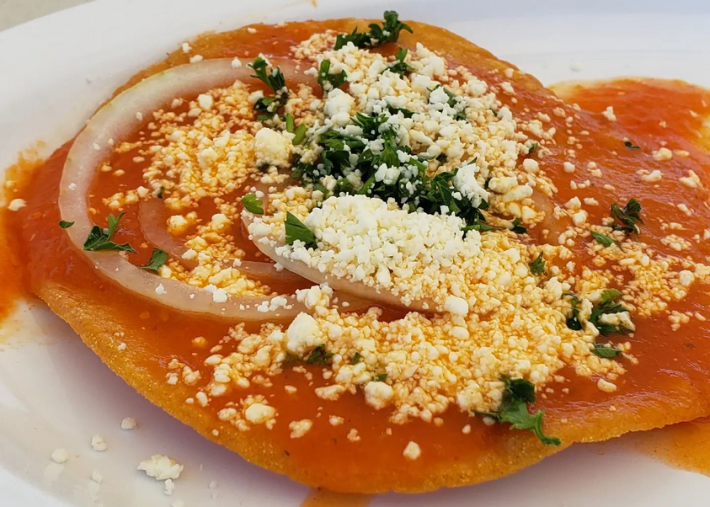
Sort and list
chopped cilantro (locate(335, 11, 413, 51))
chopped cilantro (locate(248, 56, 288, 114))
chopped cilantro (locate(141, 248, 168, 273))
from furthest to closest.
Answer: chopped cilantro (locate(335, 11, 413, 51)), chopped cilantro (locate(248, 56, 288, 114)), chopped cilantro (locate(141, 248, 168, 273))

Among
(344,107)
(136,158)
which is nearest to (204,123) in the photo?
(136,158)

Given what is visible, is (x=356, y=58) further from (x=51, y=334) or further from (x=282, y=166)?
(x=51, y=334)

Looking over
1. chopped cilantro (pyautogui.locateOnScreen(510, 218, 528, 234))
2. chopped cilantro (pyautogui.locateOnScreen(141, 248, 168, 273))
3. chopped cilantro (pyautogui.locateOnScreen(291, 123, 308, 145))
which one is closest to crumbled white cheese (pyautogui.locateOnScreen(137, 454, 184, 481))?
chopped cilantro (pyautogui.locateOnScreen(141, 248, 168, 273))

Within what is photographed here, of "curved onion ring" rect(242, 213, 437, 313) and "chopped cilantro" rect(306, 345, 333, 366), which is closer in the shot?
"chopped cilantro" rect(306, 345, 333, 366)

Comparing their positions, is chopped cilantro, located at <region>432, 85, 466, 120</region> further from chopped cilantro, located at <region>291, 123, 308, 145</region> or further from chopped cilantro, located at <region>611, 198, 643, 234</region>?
chopped cilantro, located at <region>611, 198, 643, 234</region>

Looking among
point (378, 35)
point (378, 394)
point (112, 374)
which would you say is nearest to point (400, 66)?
point (378, 35)

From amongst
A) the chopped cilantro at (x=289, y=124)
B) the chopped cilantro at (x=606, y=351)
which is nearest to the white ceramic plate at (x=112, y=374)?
the chopped cilantro at (x=606, y=351)
